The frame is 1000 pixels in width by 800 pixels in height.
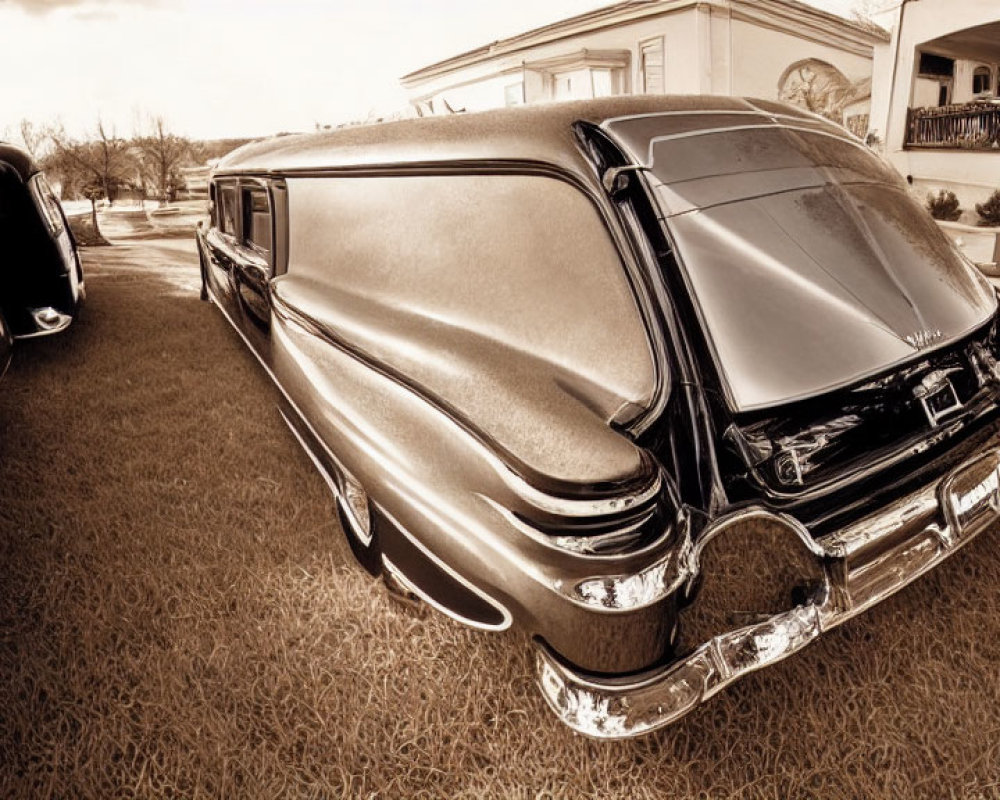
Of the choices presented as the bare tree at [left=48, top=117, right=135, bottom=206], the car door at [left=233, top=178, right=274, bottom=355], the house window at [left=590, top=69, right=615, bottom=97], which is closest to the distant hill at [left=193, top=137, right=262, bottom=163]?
the bare tree at [left=48, top=117, right=135, bottom=206]

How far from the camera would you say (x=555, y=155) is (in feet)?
5.01

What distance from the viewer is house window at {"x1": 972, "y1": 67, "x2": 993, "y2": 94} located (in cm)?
924

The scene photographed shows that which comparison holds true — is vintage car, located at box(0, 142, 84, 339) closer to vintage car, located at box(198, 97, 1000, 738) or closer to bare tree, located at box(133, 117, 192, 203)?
vintage car, located at box(198, 97, 1000, 738)

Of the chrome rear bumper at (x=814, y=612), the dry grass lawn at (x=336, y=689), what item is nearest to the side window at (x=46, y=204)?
the dry grass lawn at (x=336, y=689)

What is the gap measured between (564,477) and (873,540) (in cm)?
75

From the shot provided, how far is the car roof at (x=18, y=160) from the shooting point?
435 cm

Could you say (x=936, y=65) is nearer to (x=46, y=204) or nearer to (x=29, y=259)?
(x=46, y=204)

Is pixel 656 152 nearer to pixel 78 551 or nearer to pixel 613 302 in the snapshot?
pixel 613 302

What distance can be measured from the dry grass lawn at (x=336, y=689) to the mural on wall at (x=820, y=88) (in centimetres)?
922

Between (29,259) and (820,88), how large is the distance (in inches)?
396

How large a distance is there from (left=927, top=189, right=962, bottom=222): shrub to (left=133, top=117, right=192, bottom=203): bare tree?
33.1 ft

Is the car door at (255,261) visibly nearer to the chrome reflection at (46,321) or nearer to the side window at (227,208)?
the side window at (227,208)

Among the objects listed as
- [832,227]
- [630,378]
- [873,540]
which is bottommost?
[873,540]

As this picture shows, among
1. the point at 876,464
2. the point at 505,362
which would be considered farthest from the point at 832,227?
the point at 505,362
